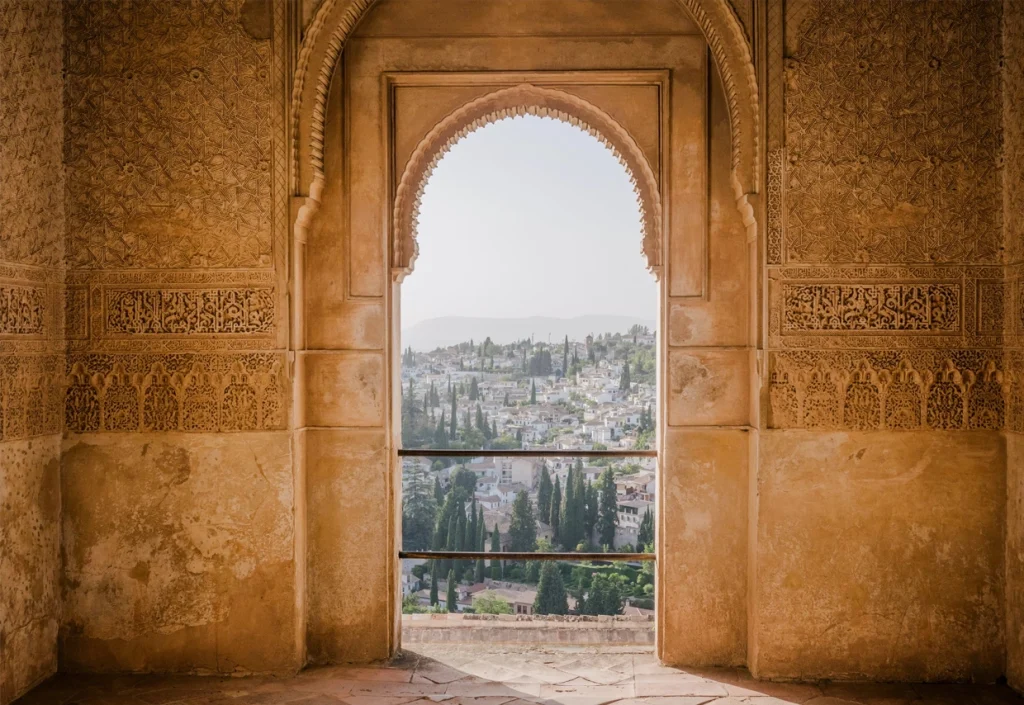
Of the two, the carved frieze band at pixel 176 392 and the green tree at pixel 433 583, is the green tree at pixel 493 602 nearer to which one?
the green tree at pixel 433 583

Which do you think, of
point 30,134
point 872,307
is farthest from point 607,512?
point 30,134

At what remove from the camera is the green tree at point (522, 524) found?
4.27 metres

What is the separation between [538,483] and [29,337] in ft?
8.67

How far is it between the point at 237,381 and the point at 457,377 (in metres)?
1.28

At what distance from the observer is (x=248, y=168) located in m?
3.63

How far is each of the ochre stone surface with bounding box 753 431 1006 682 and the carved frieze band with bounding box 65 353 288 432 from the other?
2.43 m

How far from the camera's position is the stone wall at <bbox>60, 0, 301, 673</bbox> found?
3.63 metres

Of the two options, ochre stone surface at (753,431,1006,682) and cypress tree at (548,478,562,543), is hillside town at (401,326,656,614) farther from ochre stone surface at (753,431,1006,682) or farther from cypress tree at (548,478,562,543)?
ochre stone surface at (753,431,1006,682)

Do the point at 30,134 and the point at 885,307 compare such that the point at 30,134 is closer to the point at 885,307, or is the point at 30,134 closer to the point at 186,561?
the point at 186,561

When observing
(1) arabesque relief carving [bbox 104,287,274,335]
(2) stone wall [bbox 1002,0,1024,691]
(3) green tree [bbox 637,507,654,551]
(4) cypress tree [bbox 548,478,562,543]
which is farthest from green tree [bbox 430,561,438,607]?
(2) stone wall [bbox 1002,0,1024,691]

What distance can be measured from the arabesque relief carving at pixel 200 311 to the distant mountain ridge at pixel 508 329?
919mm

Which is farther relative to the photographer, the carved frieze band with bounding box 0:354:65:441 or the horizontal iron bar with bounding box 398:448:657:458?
the horizontal iron bar with bounding box 398:448:657:458

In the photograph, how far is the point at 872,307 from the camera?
3533 mm

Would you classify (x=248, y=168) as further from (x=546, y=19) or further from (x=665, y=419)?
(x=665, y=419)
